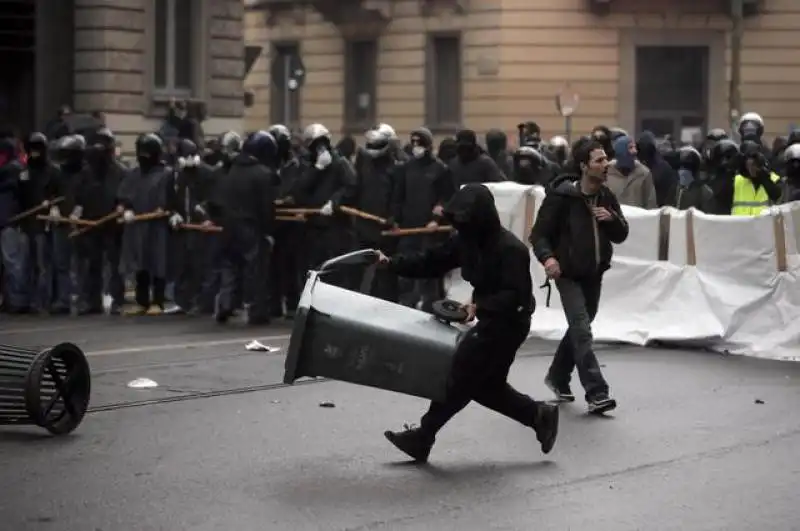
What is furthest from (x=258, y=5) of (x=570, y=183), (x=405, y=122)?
(x=570, y=183)

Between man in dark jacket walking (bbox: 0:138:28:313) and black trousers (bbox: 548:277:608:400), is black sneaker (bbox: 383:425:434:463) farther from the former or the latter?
man in dark jacket walking (bbox: 0:138:28:313)

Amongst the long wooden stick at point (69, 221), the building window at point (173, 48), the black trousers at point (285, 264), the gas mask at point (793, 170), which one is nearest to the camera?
the gas mask at point (793, 170)

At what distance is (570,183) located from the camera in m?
12.1

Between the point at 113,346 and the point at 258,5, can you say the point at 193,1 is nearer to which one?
the point at 258,5

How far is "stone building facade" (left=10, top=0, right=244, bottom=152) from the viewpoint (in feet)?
96.5

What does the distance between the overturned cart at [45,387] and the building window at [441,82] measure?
28808 mm

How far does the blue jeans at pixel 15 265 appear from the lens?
19531 mm

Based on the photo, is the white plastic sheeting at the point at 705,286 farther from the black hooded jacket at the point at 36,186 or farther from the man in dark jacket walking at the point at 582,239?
the black hooded jacket at the point at 36,186

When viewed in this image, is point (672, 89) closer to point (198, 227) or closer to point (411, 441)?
point (198, 227)

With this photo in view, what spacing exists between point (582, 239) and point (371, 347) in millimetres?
2372

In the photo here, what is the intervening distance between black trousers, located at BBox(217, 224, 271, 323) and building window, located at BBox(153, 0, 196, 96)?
12609mm

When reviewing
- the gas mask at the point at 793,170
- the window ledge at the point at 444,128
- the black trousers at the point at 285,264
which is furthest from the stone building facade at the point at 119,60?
the gas mask at the point at 793,170

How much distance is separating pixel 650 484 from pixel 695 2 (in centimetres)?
2999

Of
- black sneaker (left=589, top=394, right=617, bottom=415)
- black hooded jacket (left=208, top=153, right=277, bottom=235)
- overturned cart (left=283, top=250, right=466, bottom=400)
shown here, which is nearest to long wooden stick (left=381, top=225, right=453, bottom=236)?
black hooded jacket (left=208, top=153, right=277, bottom=235)
